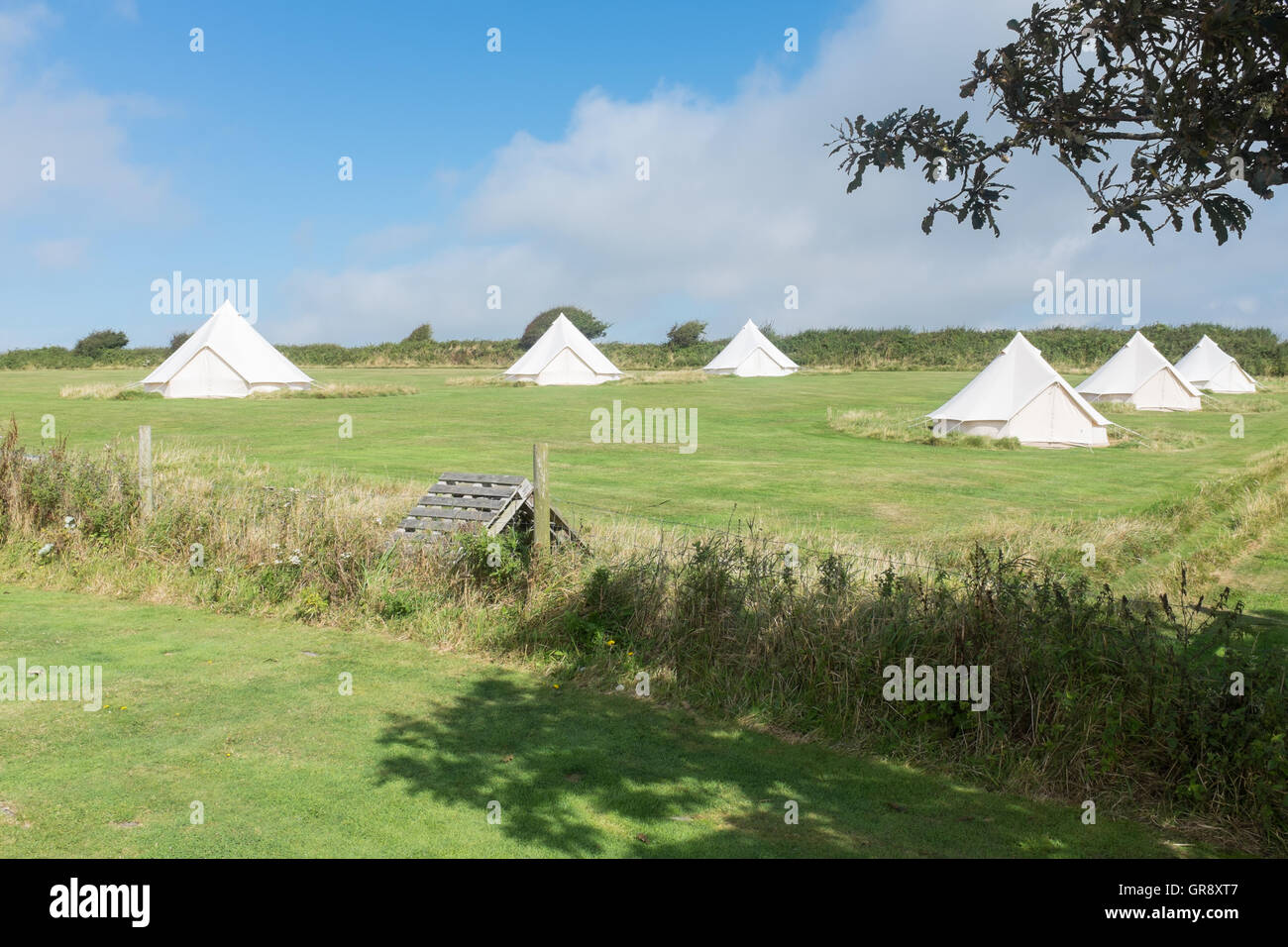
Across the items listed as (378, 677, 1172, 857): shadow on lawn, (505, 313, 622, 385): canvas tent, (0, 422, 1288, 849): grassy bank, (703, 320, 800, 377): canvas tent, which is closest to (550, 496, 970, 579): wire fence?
(0, 422, 1288, 849): grassy bank

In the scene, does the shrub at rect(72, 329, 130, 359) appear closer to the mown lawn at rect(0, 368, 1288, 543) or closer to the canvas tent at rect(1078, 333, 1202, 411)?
the mown lawn at rect(0, 368, 1288, 543)

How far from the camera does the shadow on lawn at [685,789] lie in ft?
15.9

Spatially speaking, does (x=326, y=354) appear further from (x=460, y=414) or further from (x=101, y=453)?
(x=101, y=453)

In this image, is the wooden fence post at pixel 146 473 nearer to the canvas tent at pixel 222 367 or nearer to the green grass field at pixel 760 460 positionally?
the green grass field at pixel 760 460

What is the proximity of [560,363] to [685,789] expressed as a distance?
124 ft

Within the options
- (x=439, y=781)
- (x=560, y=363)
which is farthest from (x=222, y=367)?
(x=439, y=781)

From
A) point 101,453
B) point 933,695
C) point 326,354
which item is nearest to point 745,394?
point 101,453

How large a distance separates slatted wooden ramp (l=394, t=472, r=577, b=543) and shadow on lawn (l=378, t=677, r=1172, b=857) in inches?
99.0

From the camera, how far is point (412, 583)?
8.88 m

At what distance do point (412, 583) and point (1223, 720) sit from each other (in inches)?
251

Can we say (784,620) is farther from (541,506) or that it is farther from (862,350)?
(862,350)

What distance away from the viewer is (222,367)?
3341 centimetres

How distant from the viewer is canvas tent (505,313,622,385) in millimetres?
42344

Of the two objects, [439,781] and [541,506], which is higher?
[541,506]
